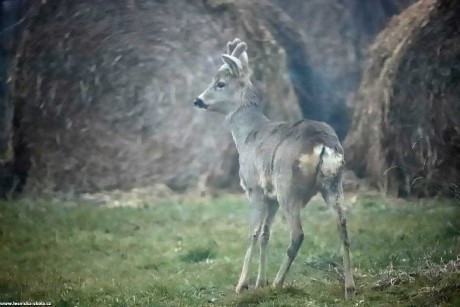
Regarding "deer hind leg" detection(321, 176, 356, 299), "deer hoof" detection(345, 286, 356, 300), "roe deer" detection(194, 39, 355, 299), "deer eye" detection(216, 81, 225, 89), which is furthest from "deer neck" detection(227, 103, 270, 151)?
"deer hoof" detection(345, 286, 356, 300)

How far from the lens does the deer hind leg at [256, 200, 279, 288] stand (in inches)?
192

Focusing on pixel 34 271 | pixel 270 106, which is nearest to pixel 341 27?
pixel 270 106

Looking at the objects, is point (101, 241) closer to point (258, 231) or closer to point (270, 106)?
point (258, 231)

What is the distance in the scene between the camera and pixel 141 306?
15.8 feet

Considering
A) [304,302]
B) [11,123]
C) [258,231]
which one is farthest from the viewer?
[11,123]

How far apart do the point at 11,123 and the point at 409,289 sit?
8.92 ft

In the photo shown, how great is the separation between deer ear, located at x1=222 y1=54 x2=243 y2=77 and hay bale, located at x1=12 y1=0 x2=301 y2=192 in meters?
0.24

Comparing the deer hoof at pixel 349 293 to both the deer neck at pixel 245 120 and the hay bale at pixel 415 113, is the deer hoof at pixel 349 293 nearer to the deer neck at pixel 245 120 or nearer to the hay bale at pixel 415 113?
the hay bale at pixel 415 113

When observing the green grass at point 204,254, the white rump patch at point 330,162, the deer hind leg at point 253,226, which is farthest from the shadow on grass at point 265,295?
the white rump patch at point 330,162

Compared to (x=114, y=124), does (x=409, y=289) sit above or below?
below

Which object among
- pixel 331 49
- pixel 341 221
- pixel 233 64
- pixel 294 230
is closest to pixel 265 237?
pixel 294 230

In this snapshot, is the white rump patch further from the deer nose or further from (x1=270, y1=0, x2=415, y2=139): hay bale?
the deer nose

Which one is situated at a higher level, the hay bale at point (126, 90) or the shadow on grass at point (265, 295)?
the hay bale at point (126, 90)

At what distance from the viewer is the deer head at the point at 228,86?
508 centimetres
